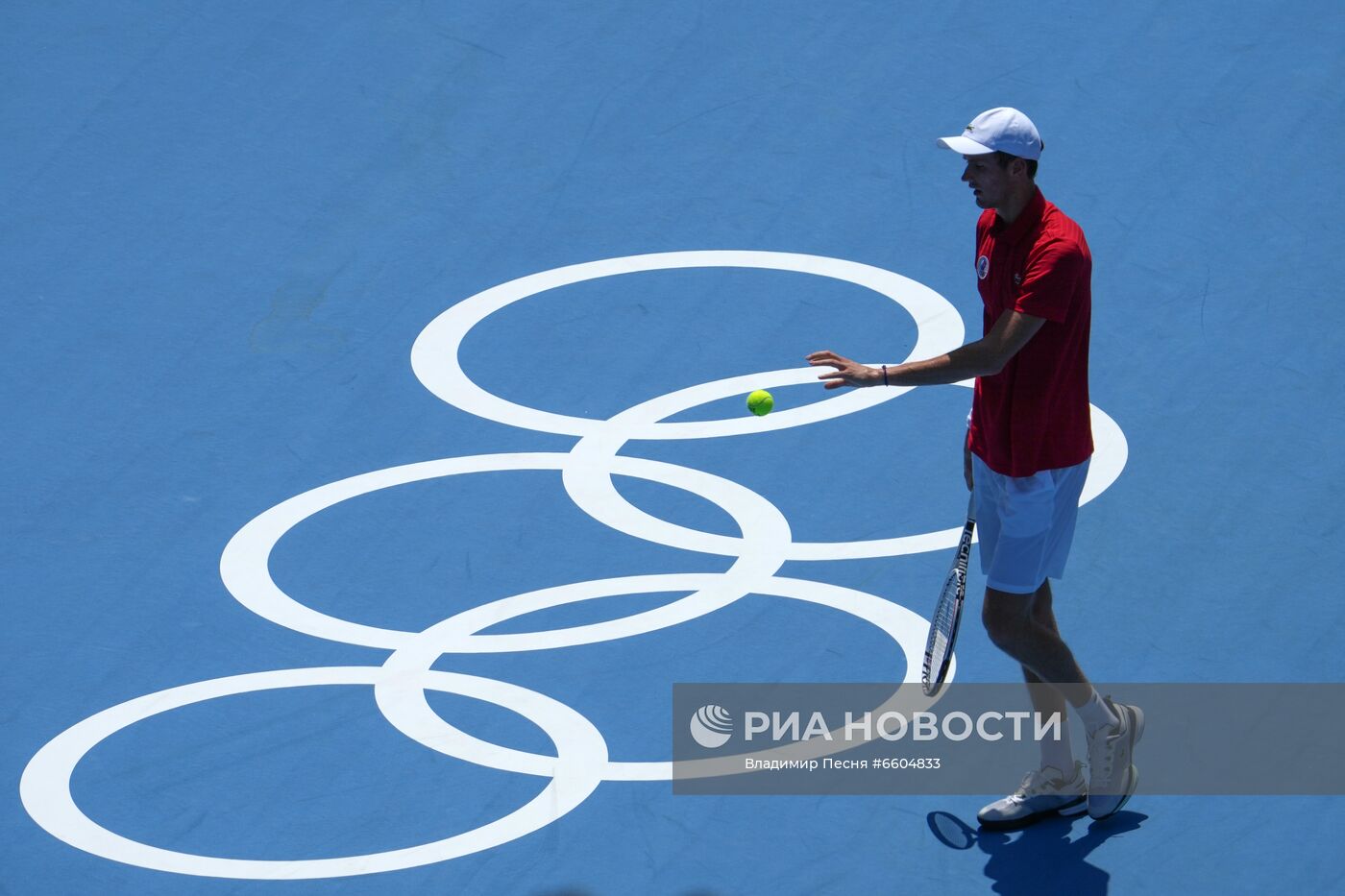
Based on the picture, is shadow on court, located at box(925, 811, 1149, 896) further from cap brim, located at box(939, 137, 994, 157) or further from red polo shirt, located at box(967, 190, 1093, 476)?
cap brim, located at box(939, 137, 994, 157)

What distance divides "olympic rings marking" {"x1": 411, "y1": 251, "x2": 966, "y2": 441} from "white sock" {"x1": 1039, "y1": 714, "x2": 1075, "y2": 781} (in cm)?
270

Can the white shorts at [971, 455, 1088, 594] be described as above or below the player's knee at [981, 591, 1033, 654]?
above

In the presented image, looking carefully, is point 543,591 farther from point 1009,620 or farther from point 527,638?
point 1009,620

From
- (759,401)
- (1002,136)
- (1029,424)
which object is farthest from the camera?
(759,401)

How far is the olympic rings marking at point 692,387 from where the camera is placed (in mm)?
8547

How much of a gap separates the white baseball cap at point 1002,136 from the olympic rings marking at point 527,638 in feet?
7.31

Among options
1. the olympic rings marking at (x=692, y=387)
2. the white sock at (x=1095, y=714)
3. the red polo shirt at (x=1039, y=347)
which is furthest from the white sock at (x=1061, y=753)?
the olympic rings marking at (x=692, y=387)

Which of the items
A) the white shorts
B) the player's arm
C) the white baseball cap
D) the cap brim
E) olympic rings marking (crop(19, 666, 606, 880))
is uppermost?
the white baseball cap

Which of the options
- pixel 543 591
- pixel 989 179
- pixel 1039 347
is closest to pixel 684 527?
pixel 543 591

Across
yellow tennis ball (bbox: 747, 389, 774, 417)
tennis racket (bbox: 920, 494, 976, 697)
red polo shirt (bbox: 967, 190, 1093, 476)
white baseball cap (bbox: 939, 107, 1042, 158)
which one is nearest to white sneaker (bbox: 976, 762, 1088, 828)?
tennis racket (bbox: 920, 494, 976, 697)

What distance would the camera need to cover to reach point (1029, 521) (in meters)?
5.88

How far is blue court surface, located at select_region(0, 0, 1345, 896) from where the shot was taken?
632cm

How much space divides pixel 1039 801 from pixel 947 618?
2.37 ft

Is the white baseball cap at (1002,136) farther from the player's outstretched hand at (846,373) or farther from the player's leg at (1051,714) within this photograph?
the player's leg at (1051,714)
